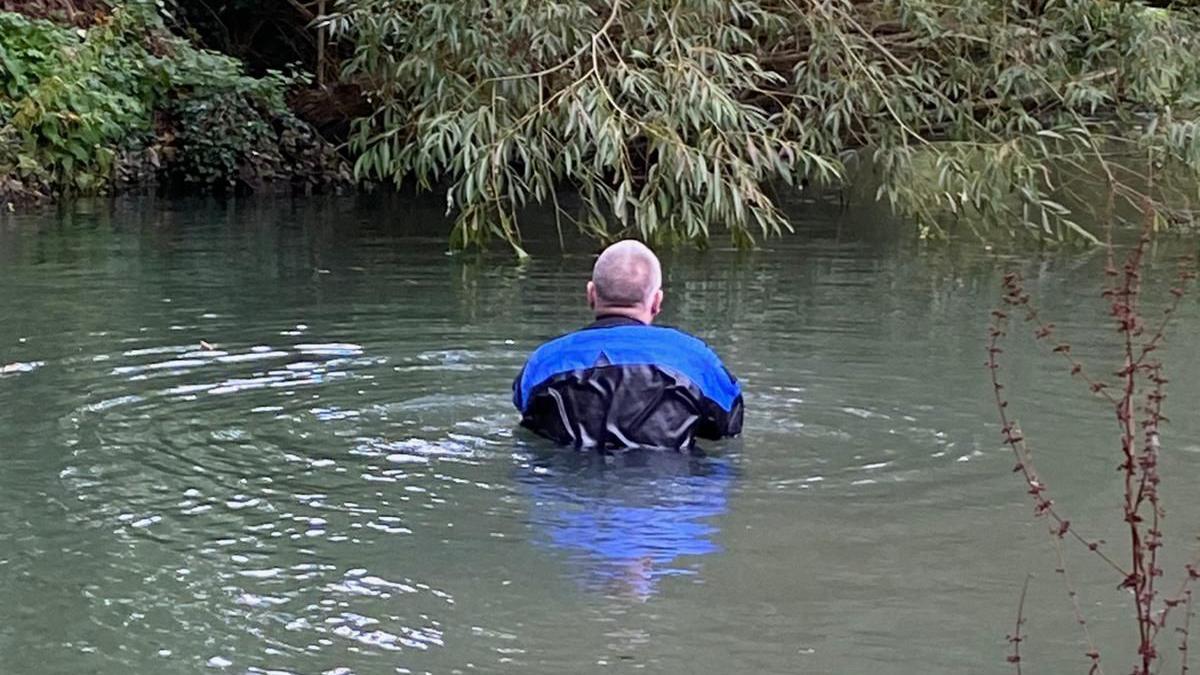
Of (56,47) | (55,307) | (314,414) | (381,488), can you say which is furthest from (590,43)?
(56,47)

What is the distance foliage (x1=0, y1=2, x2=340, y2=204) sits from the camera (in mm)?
20953

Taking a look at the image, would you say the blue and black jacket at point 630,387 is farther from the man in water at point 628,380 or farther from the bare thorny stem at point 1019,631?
the bare thorny stem at point 1019,631

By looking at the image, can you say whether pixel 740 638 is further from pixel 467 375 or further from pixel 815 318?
pixel 815 318

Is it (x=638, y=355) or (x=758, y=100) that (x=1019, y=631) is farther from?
(x=758, y=100)

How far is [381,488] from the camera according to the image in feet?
23.6

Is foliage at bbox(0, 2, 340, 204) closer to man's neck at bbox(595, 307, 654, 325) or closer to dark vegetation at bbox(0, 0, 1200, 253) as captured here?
dark vegetation at bbox(0, 0, 1200, 253)

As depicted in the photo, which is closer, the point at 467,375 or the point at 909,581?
the point at 909,581

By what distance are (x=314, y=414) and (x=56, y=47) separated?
14674mm

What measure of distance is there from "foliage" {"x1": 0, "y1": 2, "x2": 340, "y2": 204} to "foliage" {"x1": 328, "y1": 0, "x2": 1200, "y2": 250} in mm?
5322

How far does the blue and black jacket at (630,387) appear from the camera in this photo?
7598 millimetres

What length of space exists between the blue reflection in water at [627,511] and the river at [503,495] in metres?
0.02

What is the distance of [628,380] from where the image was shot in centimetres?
762

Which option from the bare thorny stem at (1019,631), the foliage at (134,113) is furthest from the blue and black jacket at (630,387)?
the foliage at (134,113)

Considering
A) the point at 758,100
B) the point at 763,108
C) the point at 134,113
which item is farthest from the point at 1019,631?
the point at 134,113
